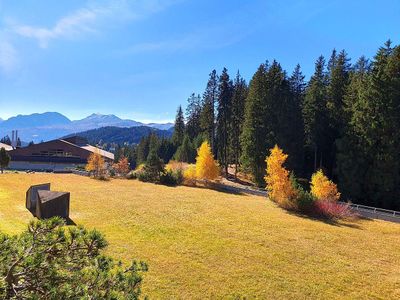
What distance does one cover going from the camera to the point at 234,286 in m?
14.8

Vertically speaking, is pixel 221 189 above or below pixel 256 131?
below

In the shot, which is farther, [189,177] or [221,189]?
[189,177]

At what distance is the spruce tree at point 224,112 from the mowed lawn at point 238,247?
1346 inches

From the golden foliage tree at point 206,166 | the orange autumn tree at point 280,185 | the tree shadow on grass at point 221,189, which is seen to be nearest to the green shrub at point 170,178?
the tree shadow on grass at point 221,189

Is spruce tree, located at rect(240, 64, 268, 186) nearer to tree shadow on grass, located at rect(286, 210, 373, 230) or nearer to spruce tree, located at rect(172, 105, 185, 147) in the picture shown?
tree shadow on grass, located at rect(286, 210, 373, 230)

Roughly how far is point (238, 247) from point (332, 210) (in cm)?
1491

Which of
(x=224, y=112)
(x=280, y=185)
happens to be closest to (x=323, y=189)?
(x=280, y=185)

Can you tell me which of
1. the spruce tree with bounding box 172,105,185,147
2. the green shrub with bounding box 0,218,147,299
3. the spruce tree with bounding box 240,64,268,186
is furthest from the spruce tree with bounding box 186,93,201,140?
the green shrub with bounding box 0,218,147,299

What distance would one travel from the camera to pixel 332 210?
3162cm

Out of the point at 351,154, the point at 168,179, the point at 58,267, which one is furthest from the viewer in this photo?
the point at 168,179

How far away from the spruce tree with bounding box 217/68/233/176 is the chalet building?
3688cm

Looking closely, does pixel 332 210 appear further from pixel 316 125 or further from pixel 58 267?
pixel 58 267

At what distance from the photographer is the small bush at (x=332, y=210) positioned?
31484 millimetres

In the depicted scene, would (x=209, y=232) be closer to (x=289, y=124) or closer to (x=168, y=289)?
(x=168, y=289)
